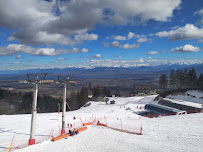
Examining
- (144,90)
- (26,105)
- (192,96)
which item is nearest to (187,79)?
(192,96)

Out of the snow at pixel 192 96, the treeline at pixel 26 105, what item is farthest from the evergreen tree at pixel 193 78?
the treeline at pixel 26 105

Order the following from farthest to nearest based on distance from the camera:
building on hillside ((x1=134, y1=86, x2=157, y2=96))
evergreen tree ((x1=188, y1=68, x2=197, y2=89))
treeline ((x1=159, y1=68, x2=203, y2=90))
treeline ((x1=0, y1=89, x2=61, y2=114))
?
building on hillside ((x1=134, y1=86, x2=157, y2=96))
treeline ((x1=0, y1=89, x2=61, y2=114))
evergreen tree ((x1=188, y1=68, x2=197, y2=89))
treeline ((x1=159, y1=68, x2=203, y2=90))

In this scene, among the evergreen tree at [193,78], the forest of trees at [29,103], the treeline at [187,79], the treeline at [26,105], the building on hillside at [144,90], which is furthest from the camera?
the building on hillside at [144,90]

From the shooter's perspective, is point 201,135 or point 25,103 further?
point 25,103

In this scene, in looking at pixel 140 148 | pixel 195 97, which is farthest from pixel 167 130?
pixel 195 97

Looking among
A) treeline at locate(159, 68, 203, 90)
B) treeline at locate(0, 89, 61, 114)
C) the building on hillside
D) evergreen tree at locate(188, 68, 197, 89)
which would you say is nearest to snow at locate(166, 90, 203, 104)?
treeline at locate(159, 68, 203, 90)

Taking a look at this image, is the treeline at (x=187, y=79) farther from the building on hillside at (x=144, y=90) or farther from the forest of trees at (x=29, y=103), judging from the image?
the forest of trees at (x=29, y=103)

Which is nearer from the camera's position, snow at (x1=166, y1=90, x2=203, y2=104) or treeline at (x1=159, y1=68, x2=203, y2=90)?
snow at (x1=166, y1=90, x2=203, y2=104)

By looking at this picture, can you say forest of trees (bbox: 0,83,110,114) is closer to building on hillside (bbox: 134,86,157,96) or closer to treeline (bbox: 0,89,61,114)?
treeline (bbox: 0,89,61,114)

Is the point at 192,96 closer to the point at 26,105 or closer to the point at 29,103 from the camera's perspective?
the point at 29,103

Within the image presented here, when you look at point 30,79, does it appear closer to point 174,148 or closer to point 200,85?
point 174,148

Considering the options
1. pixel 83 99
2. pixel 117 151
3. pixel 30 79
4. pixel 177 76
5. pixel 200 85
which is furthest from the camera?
pixel 83 99

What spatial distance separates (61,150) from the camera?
12.9 m

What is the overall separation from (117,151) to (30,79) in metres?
12.2
